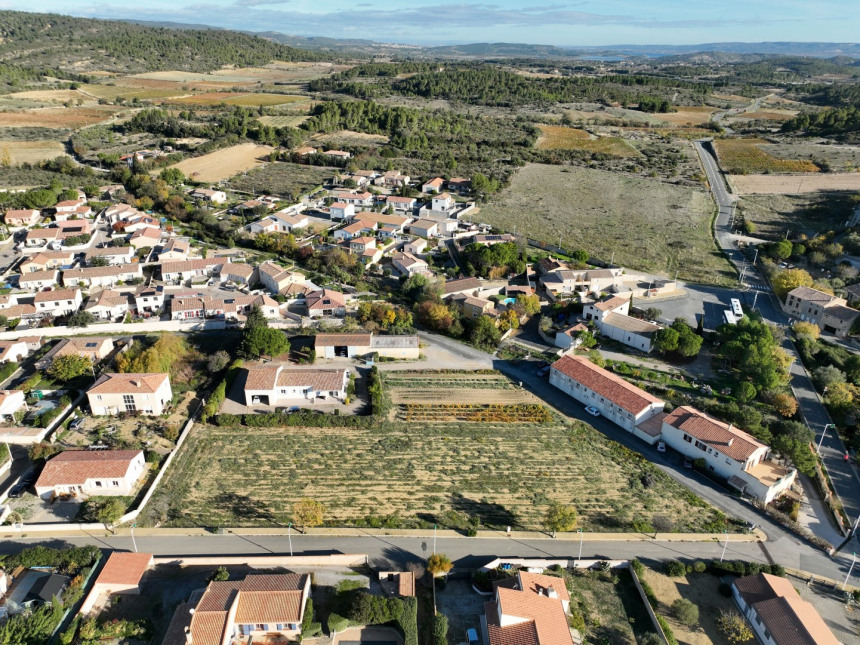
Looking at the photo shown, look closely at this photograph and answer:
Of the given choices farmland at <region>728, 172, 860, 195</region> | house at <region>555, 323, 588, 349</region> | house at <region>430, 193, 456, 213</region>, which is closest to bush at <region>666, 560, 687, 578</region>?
house at <region>555, 323, 588, 349</region>

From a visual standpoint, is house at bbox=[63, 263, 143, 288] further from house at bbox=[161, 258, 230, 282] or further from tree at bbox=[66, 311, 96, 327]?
tree at bbox=[66, 311, 96, 327]

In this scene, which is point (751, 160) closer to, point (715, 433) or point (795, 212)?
point (795, 212)

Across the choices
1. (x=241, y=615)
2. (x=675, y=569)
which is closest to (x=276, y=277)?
(x=241, y=615)

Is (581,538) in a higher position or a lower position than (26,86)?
lower

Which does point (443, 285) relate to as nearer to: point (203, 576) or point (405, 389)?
point (405, 389)

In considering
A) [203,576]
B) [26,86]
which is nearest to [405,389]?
[203,576]

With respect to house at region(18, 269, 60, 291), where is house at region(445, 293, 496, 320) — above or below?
above

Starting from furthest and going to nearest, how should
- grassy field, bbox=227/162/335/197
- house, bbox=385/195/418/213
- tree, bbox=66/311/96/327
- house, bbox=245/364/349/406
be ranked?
grassy field, bbox=227/162/335/197 → house, bbox=385/195/418/213 → tree, bbox=66/311/96/327 → house, bbox=245/364/349/406

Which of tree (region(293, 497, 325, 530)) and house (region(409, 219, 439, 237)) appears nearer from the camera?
tree (region(293, 497, 325, 530))
